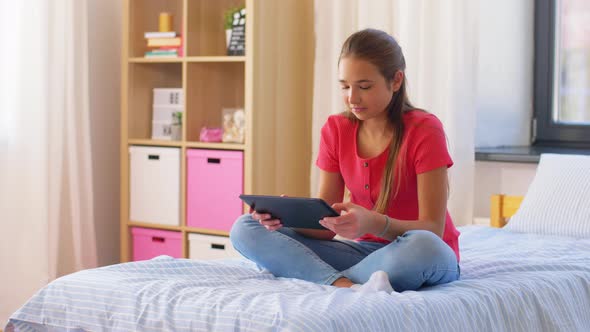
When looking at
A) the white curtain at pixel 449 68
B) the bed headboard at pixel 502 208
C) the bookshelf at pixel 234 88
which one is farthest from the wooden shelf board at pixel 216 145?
the bed headboard at pixel 502 208

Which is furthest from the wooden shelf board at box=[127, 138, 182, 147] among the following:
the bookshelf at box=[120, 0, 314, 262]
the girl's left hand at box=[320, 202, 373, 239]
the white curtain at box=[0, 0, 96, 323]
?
the girl's left hand at box=[320, 202, 373, 239]

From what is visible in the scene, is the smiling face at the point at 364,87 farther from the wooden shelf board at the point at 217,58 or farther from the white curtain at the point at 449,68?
the wooden shelf board at the point at 217,58

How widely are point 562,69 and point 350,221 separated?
6.63 feet

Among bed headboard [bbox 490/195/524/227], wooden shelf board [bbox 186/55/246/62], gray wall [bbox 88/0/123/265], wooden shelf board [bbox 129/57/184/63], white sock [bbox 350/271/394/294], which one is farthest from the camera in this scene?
gray wall [bbox 88/0/123/265]

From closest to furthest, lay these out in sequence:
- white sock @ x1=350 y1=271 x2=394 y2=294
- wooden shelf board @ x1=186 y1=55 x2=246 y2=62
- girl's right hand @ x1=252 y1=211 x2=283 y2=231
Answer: white sock @ x1=350 y1=271 x2=394 y2=294 < girl's right hand @ x1=252 y1=211 x2=283 y2=231 < wooden shelf board @ x1=186 y1=55 x2=246 y2=62

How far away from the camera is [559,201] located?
2699 millimetres

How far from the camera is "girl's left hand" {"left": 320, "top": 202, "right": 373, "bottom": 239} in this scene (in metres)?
1.79

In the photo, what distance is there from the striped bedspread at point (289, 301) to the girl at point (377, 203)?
61 mm

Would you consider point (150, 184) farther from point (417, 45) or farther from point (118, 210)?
point (417, 45)

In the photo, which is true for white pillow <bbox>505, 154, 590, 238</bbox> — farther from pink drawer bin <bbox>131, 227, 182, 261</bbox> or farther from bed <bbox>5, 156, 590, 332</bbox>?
pink drawer bin <bbox>131, 227, 182, 261</bbox>

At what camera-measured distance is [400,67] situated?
204 cm

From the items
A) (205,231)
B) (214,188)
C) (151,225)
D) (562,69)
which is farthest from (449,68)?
(151,225)

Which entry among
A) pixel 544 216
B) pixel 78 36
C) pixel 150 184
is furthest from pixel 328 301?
pixel 78 36

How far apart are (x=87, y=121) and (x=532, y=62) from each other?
1.84 m
